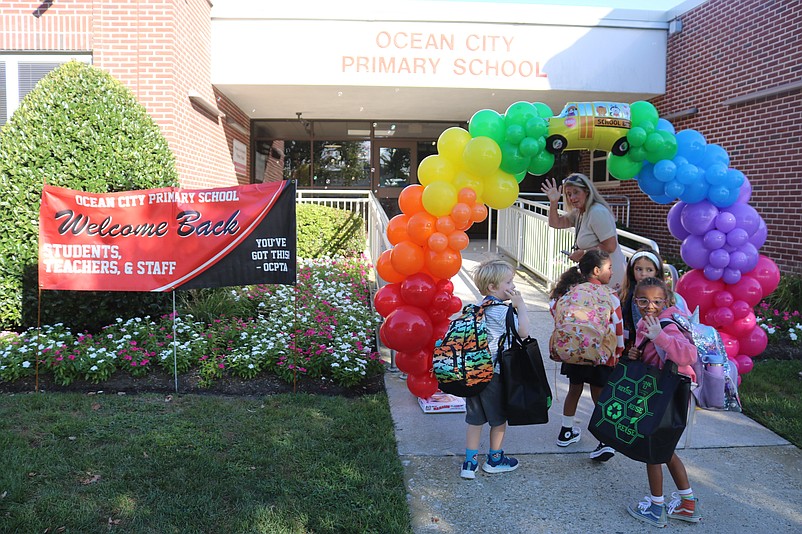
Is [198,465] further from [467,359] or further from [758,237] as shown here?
[758,237]

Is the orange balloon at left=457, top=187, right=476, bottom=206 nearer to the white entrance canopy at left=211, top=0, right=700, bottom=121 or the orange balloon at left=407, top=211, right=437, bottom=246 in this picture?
the orange balloon at left=407, top=211, right=437, bottom=246

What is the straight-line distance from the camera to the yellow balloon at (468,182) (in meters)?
4.18

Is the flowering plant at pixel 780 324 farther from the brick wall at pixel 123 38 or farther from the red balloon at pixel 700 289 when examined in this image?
the brick wall at pixel 123 38

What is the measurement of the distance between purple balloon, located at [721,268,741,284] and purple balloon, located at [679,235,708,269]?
0.54 ft

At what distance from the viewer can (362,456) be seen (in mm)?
3551

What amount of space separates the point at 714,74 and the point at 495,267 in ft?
27.0

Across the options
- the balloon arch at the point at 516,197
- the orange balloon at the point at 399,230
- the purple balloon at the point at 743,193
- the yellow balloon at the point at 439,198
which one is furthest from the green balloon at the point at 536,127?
the purple balloon at the point at 743,193

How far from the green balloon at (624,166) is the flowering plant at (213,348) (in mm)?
2592

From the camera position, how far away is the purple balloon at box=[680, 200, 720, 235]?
4555 mm

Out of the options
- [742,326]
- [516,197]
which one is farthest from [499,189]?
[742,326]

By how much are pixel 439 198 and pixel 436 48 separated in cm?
686

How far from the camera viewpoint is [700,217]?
4.58m

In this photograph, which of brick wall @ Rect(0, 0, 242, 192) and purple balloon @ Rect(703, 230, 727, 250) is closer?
purple balloon @ Rect(703, 230, 727, 250)

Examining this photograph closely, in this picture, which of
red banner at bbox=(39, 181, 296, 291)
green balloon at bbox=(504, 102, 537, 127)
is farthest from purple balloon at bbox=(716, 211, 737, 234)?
red banner at bbox=(39, 181, 296, 291)
